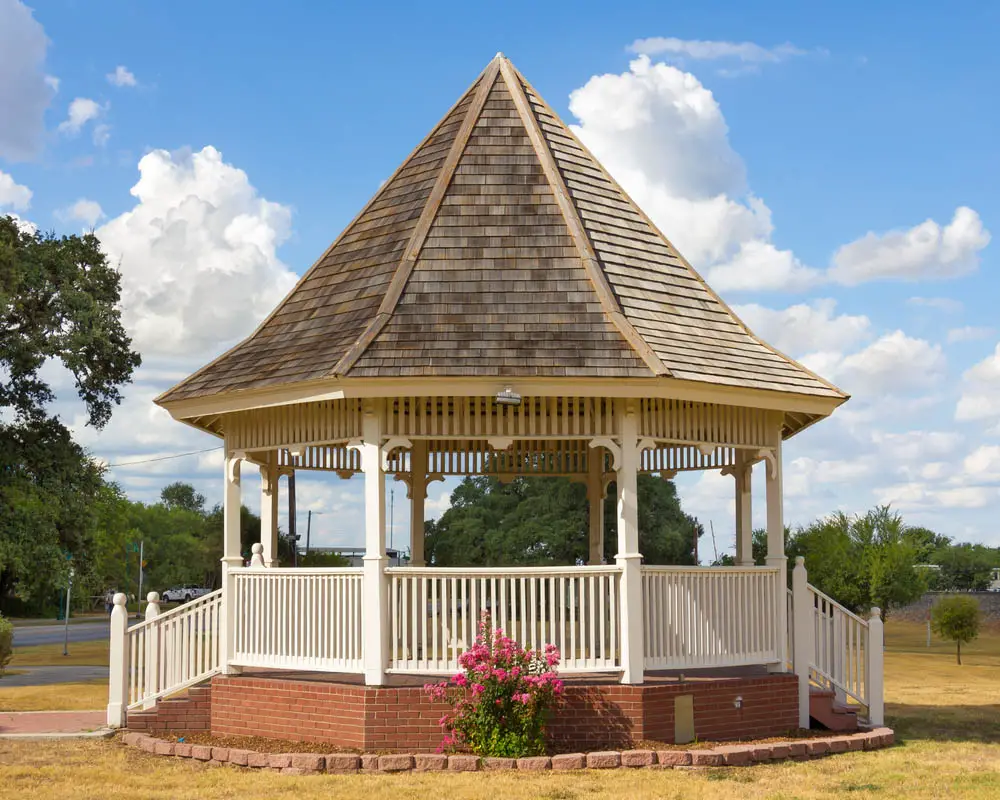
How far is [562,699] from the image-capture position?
12430 mm

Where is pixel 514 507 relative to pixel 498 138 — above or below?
below

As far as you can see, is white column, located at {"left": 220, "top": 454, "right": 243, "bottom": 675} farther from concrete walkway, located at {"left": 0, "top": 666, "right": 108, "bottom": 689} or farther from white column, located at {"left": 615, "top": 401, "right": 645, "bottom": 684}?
concrete walkway, located at {"left": 0, "top": 666, "right": 108, "bottom": 689}

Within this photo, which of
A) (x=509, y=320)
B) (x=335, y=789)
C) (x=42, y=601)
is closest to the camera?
(x=335, y=789)

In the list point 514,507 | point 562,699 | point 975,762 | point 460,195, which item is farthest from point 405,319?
point 514,507

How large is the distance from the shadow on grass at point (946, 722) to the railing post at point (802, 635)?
70.4 inches

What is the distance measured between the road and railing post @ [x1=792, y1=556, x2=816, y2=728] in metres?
38.8

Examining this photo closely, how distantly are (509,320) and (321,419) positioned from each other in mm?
2300

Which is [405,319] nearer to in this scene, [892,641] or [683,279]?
[683,279]

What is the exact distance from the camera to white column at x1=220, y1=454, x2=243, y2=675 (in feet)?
46.4

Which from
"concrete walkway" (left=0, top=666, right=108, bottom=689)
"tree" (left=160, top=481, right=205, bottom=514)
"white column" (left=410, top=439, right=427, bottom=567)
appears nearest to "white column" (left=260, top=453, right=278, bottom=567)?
"white column" (left=410, top=439, right=427, bottom=567)

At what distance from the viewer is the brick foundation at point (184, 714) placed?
14.4m

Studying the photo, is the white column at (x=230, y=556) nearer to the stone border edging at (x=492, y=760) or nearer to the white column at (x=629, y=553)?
the stone border edging at (x=492, y=760)

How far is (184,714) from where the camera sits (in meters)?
14.4

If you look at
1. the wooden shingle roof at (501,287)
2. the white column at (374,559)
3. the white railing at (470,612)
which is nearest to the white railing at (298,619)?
the white column at (374,559)
